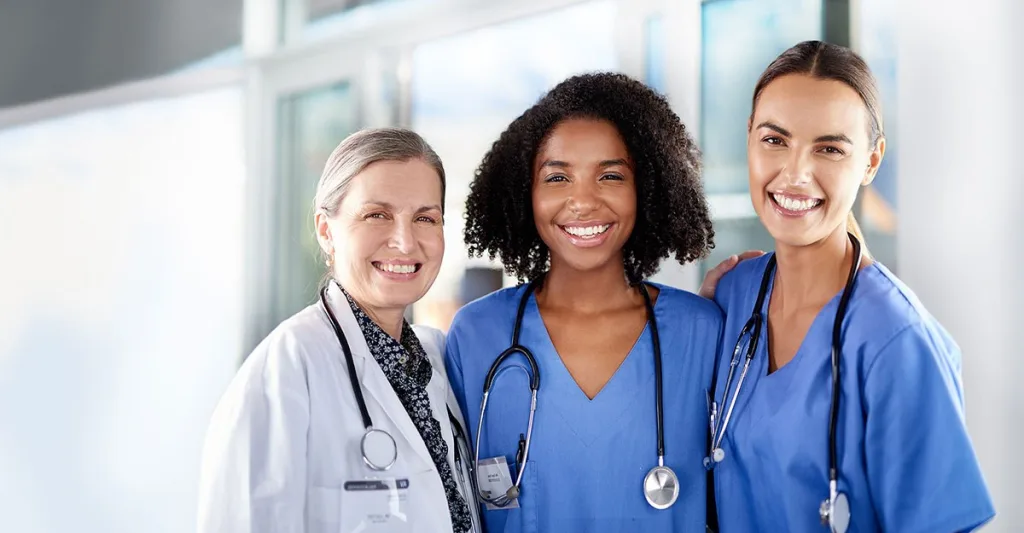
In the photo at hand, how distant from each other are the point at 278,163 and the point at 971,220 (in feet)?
7.57

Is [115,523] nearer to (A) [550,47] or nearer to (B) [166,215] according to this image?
(B) [166,215]

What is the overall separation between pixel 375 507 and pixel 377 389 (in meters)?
0.19

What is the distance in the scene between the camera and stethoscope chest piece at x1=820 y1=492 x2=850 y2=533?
1.27 meters

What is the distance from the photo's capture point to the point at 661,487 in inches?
→ 59.1

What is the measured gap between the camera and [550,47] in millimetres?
2533

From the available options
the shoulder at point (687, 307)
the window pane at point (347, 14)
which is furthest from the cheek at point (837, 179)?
the window pane at point (347, 14)

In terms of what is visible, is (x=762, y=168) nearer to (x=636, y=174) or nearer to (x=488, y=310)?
(x=636, y=174)

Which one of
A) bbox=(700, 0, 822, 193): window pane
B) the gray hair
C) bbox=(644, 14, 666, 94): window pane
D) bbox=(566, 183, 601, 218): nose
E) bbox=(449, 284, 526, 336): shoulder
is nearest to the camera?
the gray hair

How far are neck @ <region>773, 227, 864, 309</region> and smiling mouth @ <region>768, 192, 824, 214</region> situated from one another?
0.26 ft

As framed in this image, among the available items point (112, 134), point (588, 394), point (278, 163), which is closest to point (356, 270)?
point (588, 394)

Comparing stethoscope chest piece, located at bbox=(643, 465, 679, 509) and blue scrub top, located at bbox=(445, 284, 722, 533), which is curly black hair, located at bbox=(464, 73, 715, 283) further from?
stethoscope chest piece, located at bbox=(643, 465, 679, 509)

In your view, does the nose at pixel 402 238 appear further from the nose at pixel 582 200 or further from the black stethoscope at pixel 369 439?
the nose at pixel 582 200

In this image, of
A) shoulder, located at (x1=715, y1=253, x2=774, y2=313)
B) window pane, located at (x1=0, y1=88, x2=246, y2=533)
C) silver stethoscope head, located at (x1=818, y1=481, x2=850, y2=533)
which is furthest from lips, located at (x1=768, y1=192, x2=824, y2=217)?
window pane, located at (x1=0, y1=88, x2=246, y2=533)

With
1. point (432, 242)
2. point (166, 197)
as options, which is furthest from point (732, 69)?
point (166, 197)
